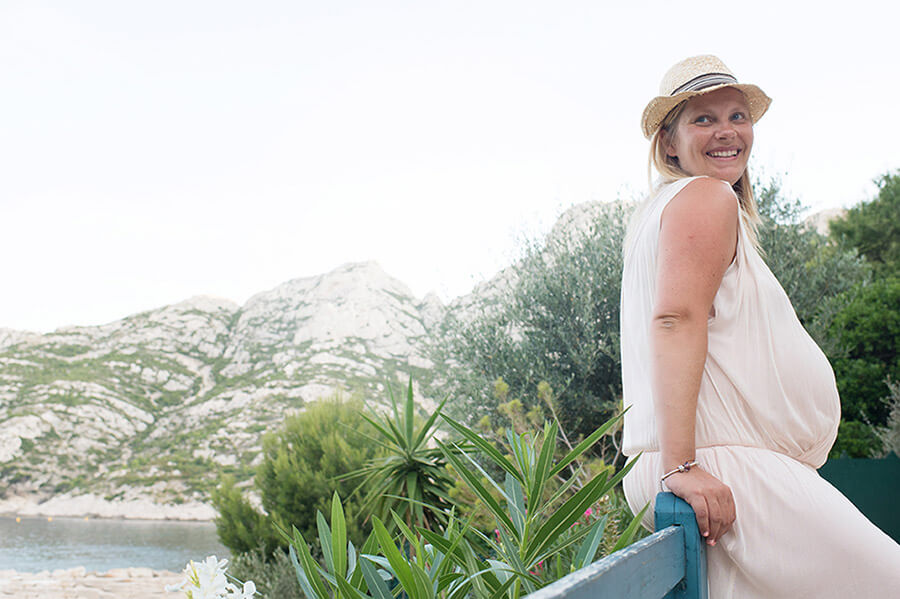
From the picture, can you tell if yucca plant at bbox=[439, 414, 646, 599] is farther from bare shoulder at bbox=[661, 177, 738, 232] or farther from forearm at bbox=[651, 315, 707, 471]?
bare shoulder at bbox=[661, 177, 738, 232]

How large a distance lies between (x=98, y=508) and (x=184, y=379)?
13.6 meters

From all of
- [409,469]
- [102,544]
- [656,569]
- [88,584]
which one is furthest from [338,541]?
[102,544]

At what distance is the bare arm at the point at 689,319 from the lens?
1.05m

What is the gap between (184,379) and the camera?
4809cm

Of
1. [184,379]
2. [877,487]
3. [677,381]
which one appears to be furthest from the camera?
[184,379]

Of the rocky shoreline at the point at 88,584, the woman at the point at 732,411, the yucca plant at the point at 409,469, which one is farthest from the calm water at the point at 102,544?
the woman at the point at 732,411

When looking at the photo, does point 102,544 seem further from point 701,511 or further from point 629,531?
point 701,511

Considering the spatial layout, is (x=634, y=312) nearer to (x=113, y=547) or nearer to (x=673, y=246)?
(x=673, y=246)

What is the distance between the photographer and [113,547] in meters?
22.3

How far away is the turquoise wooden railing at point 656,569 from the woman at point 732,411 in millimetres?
36

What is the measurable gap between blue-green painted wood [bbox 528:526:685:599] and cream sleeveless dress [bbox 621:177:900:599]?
17 cm

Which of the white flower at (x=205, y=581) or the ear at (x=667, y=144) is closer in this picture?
the white flower at (x=205, y=581)

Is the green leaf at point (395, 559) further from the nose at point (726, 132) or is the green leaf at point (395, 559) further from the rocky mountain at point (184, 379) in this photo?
the rocky mountain at point (184, 379)

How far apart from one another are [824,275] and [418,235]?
140 feet
